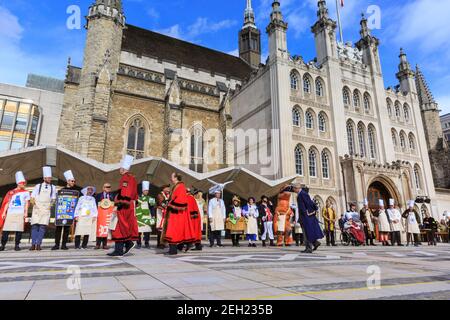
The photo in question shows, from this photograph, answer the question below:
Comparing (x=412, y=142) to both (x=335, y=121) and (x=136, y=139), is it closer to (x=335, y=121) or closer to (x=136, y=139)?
(x=335, y=121)

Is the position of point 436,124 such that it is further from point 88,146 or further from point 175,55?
point 88,146

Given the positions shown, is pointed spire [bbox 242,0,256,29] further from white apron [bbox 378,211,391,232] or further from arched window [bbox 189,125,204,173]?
white apron [bbox 378,211,391,232]

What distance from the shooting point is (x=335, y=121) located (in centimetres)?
2294

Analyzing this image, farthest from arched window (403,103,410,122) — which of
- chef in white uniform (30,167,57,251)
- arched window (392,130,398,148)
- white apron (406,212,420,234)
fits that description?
chef in white uniform (30,167,57,251)

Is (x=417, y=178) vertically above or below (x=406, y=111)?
below

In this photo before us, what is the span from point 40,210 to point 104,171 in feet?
20.5

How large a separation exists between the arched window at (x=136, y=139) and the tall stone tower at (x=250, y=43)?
24.2 meters

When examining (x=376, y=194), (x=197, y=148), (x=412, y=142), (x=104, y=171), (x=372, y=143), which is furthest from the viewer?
(x=412, y=142)

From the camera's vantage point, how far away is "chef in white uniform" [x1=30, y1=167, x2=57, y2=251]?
7730 millimetres

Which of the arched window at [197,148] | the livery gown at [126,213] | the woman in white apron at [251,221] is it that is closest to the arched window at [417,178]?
the arched window at [197,148]

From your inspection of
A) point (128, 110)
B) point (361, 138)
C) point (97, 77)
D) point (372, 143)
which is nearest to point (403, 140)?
point (372, 143)

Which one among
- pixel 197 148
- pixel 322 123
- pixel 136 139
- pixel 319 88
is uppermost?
pixel 319 88

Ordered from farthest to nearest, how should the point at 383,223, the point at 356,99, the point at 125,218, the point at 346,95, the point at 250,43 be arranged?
the point at 250,43
the point at 356,99
the point at 346,95
the point at 383,223
the point at 125,218

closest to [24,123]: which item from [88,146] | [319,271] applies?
[88,146]
